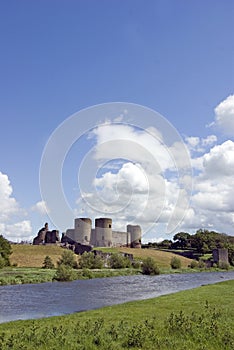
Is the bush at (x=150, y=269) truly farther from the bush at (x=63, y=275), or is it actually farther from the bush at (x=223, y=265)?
the bush at (x=223, y=265)

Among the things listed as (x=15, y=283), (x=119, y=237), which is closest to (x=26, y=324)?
(x=15, y=283)

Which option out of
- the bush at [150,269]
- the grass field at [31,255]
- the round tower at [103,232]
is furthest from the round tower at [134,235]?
the bush at [150,269]

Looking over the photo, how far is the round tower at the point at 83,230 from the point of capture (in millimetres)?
123950

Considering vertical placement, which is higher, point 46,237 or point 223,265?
point 46,237

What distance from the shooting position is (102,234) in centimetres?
13275

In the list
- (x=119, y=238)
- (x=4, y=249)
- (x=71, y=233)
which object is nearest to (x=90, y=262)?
(x=4, y=249)

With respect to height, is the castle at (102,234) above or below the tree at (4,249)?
above

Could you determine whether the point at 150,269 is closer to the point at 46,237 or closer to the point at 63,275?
the point at 63,275

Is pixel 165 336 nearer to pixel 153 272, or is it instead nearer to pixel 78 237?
pixel 153 272

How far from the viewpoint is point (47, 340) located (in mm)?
13398

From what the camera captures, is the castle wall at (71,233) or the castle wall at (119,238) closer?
the castle wall at (71,233)

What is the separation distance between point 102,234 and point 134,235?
19.1 meters

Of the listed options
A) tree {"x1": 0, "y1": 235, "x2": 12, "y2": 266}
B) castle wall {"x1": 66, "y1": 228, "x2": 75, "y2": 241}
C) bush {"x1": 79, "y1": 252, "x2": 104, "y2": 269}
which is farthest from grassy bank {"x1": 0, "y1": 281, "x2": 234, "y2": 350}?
castle wall {"x1": 66, "y1": 228, "x2": 75, "y2": 241}

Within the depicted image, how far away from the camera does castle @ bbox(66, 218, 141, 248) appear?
12590cm
